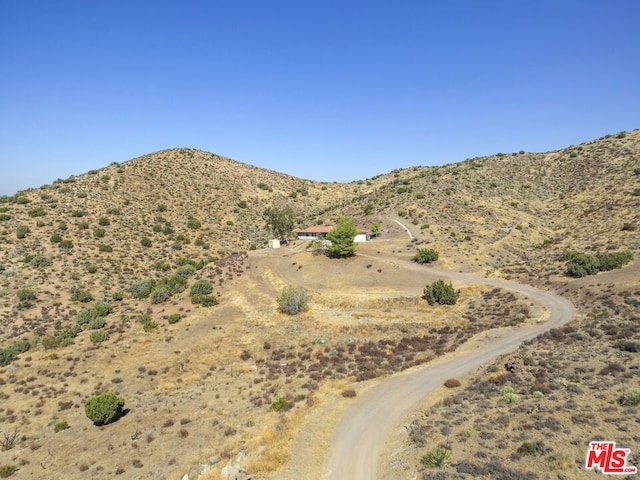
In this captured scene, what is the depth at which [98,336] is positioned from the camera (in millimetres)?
41156

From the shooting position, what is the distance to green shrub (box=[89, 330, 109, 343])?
40844mm

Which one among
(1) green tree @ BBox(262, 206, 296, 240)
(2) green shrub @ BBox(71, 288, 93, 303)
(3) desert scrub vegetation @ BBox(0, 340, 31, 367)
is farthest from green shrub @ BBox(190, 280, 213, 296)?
(1) green tree @ BBox(262, 206, 296, 240)

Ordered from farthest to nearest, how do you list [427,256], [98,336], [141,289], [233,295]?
[427,256] < [141,289] < [233,295] < [98,336]

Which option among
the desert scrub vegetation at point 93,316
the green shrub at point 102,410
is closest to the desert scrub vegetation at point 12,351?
the desert scrub vegetation at point 93,316

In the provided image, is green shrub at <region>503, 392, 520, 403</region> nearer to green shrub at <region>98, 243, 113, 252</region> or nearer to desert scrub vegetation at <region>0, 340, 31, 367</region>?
desert scrub vegetation at <region>0, 340, 31, 367</region>

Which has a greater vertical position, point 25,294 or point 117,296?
point 25,294

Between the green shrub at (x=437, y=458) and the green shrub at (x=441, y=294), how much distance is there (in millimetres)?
30283

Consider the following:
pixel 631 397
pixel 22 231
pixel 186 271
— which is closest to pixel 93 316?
pixel 186 271

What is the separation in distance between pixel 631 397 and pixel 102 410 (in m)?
33.4

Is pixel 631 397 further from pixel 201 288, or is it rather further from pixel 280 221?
pixel 280 221

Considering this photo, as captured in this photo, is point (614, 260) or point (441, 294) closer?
point (614, 260)

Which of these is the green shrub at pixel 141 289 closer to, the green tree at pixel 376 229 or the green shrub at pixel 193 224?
the green shrub at pixel 193 224

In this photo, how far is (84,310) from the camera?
47188 millimetres

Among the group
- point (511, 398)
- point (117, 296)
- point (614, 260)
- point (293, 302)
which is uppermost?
point (614, 260)
